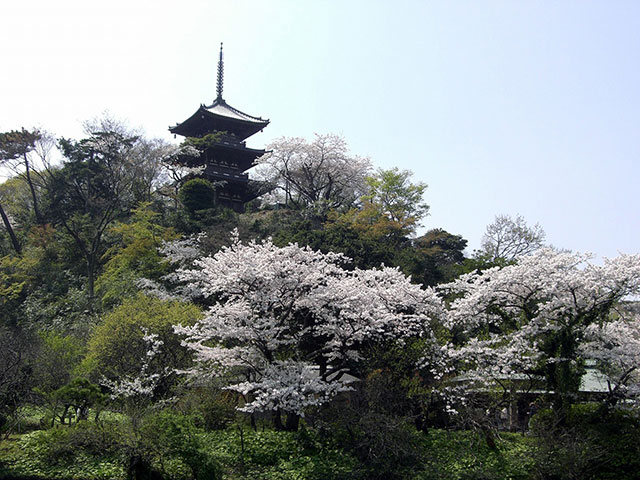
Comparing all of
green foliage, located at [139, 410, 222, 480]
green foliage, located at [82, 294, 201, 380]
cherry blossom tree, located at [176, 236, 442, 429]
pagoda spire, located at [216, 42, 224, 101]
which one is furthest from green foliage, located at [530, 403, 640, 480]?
pagoda spire, located at [216, 42, 224, 101]

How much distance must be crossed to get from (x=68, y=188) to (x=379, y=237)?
62.6 ft

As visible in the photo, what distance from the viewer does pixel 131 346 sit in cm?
1606

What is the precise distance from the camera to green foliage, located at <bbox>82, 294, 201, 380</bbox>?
15742 mm

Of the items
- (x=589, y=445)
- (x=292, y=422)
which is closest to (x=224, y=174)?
(x=292, y=422)

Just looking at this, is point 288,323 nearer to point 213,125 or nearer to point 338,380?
point 338,380

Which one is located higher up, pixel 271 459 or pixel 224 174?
pixel 224 174

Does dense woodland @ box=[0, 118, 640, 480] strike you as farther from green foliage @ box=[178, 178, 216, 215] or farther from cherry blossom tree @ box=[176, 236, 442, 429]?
green foliage @ box=[178, 178, 216, 215]

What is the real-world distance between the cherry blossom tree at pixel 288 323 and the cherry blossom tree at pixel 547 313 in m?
1.60

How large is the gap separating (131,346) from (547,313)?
11208 millimetres

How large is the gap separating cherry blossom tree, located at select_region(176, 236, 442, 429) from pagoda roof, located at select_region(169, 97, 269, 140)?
89.1 feet

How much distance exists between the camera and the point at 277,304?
44.8ft

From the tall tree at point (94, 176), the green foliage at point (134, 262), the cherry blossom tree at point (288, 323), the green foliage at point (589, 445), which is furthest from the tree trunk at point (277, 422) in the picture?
the tall tree at point (94, 176)

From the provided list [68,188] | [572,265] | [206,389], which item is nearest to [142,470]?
[206,389]

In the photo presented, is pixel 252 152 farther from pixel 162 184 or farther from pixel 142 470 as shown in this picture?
pixel 142 470
